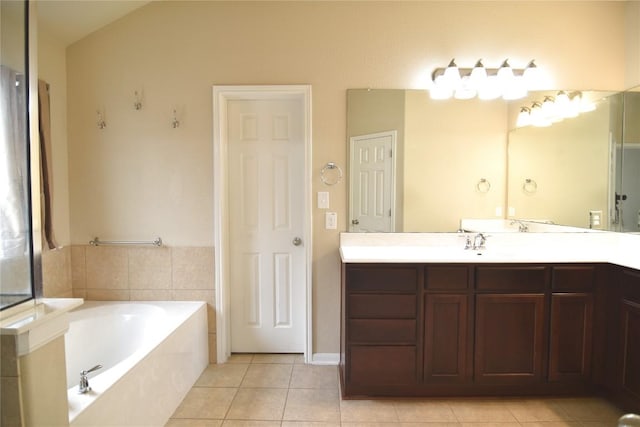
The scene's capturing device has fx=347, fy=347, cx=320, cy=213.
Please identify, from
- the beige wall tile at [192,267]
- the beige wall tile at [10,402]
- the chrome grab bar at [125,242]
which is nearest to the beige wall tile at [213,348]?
the beige wall tile at [192,267]

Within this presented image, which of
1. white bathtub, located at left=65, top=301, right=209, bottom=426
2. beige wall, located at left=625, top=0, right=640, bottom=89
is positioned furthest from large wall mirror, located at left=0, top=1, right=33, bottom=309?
beige wall, located at left=625, top=0, right=640, bottom=89

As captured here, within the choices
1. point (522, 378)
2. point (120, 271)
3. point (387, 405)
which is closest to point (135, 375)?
point (120, 271)

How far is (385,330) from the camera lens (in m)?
2.12

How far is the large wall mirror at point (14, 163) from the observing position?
106 cm

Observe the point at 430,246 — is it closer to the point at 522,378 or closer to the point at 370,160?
the point at 370,160

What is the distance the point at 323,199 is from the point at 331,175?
0.19 m

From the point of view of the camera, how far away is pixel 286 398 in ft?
7.29

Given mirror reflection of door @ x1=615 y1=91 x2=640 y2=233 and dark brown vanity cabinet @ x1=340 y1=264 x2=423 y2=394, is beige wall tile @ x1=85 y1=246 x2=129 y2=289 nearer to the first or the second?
dark brown vanity cabinet @ x1=340 y1=264 x2=423 y2=394

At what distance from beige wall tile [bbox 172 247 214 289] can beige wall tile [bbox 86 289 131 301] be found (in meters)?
0.38

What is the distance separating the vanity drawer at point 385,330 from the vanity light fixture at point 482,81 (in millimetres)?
1643

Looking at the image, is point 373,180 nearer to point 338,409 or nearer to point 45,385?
point 338,409

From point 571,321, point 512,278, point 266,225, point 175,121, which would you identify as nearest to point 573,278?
point 571,321

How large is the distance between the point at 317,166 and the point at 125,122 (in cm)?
148

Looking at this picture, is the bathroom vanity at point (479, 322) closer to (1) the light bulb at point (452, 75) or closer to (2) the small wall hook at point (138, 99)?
(1) the light bulb at point (452, 75)
